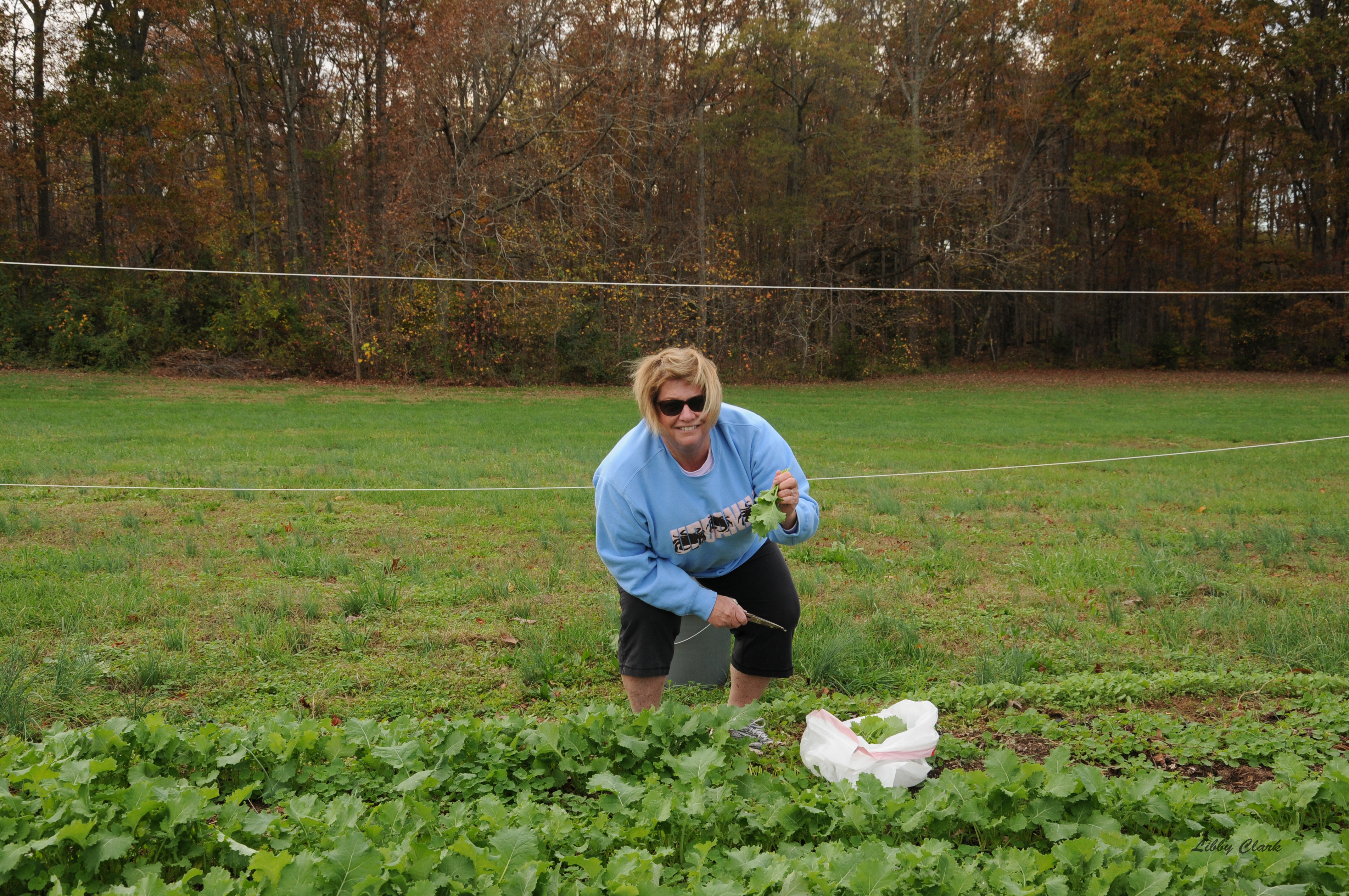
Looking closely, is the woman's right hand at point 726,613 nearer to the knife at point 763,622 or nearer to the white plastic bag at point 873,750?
the knife at point 763,622

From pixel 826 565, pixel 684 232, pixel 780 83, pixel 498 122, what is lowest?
pixel 826 565

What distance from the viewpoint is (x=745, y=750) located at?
2809mm

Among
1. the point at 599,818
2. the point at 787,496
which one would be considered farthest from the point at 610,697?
the point at 599,818

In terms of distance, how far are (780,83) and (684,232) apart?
509 cm

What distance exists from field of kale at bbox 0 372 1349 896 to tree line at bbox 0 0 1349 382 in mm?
14875

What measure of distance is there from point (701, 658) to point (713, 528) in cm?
76

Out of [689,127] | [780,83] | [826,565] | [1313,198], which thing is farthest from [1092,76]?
[826,565]

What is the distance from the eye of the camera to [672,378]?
3.10 meters

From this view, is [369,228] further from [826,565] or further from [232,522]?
[826,565]

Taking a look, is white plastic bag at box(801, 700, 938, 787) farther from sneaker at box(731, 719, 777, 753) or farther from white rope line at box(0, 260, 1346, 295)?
white rope line at box(0, 260, 1346, 295)

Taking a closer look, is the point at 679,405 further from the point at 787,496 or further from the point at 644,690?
the point at 644,690

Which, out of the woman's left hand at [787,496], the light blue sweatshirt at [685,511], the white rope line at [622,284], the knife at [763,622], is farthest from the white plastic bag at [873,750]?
the white rope line at [622,284]

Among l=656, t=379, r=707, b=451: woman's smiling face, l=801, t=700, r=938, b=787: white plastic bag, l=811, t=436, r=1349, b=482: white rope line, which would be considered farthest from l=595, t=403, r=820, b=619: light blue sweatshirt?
l=811, t=436, r=1349, b=482: white rope line

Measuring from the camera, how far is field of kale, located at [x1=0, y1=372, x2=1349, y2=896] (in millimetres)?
2137
